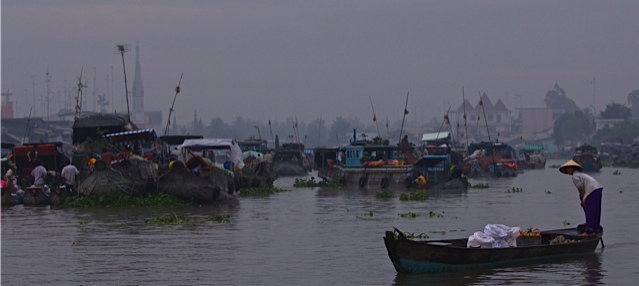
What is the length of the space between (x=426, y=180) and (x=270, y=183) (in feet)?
18.7

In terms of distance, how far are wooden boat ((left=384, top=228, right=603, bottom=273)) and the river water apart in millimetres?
124

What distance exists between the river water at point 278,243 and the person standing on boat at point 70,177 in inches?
44.8

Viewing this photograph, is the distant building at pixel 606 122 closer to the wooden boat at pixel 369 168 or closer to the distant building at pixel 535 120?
the distant building at pixel 535 120

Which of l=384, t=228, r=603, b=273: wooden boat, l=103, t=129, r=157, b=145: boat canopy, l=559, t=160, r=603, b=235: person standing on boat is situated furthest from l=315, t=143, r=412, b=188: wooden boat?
l=384, t=228, r=603, b=273: wooden boat

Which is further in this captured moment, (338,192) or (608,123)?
(608,123)

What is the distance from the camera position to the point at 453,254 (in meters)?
14.2

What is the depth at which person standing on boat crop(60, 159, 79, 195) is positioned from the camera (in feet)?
89.8

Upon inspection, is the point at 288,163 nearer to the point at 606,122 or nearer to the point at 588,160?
the point at 588,160

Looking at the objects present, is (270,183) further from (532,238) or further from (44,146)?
(532,238)

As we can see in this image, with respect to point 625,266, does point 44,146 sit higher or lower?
higher

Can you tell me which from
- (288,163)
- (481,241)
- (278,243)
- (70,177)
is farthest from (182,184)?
(288,163)

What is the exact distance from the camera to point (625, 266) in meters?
15.7

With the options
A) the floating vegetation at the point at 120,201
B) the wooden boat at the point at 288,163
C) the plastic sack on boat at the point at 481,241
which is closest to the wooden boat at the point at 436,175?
the floating vegetation at the point at 120,201

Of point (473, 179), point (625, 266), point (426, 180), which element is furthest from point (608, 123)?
point (625, 266)
